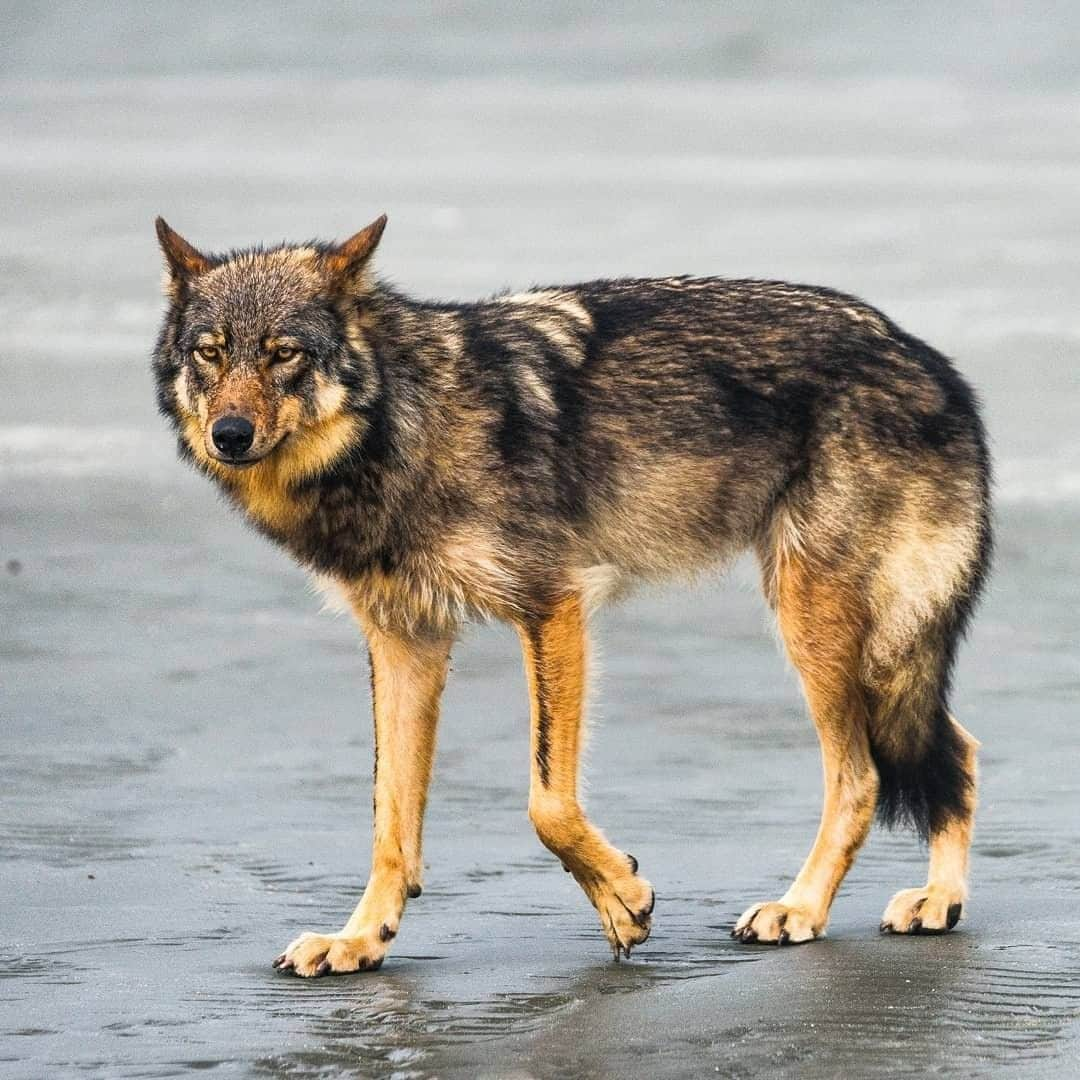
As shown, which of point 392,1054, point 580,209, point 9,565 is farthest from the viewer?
point 580,209

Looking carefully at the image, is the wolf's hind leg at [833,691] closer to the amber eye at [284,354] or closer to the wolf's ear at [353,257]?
the wolf's ear at [353,257]

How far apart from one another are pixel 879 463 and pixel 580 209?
1461 centimetres

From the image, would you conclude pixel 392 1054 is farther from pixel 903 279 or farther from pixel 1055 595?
pixel 903 279

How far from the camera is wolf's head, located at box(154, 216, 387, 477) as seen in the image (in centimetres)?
542

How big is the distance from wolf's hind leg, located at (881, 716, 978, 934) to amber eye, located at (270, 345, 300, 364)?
2139 mm

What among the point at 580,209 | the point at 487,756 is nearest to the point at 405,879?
the point at 487,756

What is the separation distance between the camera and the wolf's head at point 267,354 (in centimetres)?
542

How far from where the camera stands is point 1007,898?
609cm

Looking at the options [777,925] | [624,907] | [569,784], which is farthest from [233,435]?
[777,925]

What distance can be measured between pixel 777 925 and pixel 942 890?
481 mm

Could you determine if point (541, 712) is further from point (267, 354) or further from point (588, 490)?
point (267, 354)

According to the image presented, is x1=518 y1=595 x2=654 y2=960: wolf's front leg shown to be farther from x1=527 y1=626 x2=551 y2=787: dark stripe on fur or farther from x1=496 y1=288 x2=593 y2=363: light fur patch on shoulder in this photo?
x1=496 y1=288 x2=593 y2=363: light fur patch on shoulder

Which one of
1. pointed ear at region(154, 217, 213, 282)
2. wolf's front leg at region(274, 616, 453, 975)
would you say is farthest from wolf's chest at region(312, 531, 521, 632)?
pointed ear at region(154, 217, 213, 282)

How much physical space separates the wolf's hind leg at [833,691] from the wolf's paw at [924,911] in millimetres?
207
